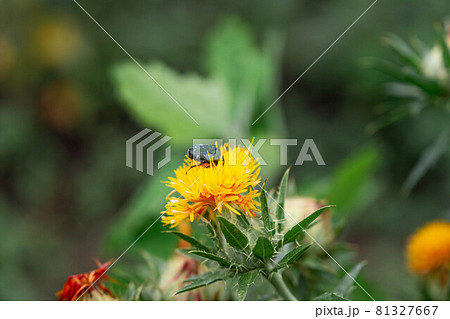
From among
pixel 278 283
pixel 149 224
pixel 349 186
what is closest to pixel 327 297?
pixel 278 283

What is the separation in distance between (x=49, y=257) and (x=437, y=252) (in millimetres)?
1929

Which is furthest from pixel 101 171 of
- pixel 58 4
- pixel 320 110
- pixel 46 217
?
pixel 320 110

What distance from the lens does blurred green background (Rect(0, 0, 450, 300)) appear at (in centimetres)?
227

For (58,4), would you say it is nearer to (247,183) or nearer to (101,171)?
(101,171)

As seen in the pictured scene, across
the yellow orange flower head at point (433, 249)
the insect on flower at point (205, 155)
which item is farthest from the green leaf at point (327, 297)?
the yellow orange flower head at point (433, 249)

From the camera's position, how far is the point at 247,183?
0.69m

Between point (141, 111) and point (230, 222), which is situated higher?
point (141, 111)

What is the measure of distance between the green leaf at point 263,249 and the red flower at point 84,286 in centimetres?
27

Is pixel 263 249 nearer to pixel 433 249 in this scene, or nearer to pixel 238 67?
pixel 433 249

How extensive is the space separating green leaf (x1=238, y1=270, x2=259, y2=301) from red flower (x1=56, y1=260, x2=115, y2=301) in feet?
0.80

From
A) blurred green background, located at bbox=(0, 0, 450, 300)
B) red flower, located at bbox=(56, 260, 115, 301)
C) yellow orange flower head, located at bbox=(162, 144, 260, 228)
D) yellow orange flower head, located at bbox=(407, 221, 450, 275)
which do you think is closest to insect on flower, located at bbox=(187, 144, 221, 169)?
yellow orange flower head, located at bbox=(162, 144, 260, 228)

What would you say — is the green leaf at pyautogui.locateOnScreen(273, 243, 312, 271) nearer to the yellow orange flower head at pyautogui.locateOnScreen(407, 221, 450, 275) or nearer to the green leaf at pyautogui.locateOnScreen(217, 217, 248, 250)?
the green leaf at pyautogui.locateOnScreen(217, 217, 248, 250)

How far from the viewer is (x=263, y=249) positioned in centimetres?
68

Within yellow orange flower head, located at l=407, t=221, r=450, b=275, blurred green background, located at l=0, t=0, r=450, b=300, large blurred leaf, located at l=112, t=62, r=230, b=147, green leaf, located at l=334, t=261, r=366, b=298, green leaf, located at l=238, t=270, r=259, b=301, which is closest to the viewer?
green leaf, located at l=238, t=270, r=259, b=301
